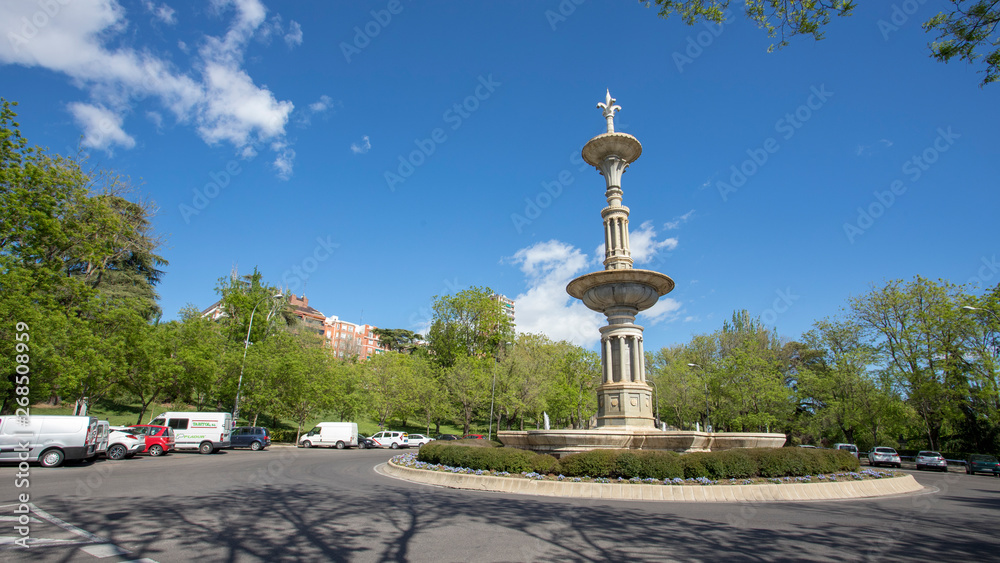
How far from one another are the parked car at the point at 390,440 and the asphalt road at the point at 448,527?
94.5 ft

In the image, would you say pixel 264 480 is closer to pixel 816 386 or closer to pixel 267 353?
pixel 267 353

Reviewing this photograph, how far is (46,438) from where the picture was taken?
55.8 ft

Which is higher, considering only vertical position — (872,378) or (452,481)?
(872,378)

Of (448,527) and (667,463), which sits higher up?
(667,463)

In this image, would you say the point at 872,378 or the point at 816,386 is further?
the point at 816,386

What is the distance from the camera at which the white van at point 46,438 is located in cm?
1675

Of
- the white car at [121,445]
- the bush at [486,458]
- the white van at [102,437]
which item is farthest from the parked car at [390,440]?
the bush at [486,458]

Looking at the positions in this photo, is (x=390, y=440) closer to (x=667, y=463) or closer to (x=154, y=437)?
(x=154, y=437)

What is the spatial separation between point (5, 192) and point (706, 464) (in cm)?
2903

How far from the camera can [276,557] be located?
19.9 feet

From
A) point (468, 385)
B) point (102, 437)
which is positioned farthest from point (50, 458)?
point (468, 385)

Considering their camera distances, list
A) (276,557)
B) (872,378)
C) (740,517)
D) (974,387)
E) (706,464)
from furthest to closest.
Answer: (872,378) < (974,387) < (706,464) < (740,517) < (276,557)

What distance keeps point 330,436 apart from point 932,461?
39758mm

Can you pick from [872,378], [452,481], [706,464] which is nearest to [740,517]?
[706,464]
